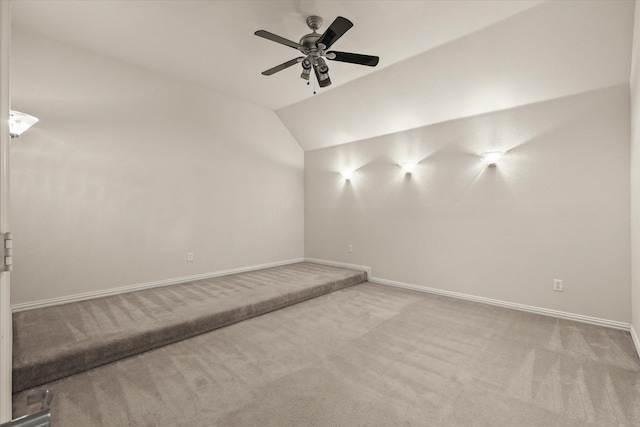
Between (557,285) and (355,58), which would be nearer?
(355,58)

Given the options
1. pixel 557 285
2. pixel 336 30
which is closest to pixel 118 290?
pixel 336 30

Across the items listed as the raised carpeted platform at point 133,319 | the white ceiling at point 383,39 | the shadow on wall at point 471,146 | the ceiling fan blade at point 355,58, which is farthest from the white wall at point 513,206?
the ceiling fan blade at point 355,58

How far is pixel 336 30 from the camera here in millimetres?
2420

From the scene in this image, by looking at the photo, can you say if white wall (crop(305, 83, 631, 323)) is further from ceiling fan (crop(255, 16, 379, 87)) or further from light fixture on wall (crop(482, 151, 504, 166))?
ceiling fan (crop(255, 16, 379, 87))

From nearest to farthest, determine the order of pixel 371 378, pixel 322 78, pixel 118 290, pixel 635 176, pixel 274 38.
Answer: pixel 371 378 → pixel 274 38 → pixel 635 176 → pixel 322 78 → pixel 118 290

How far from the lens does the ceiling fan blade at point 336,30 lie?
2266 mm

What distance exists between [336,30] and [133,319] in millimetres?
3282

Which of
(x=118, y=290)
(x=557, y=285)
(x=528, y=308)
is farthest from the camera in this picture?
(x=118, y=290)

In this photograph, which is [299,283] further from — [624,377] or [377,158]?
[624,377]

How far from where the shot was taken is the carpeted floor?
1866 mm

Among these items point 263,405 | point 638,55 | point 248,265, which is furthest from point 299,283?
point 638,55

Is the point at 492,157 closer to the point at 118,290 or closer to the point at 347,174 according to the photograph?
the point at 347,174

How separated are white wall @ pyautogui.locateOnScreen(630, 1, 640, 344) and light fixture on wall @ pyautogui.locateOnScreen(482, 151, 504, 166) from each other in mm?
1166

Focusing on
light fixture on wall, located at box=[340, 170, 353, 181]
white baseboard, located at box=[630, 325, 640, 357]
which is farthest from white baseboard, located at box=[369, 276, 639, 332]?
light fixture on wall, located at box=[340, 170, 353, 181]
